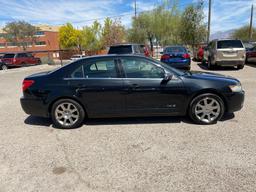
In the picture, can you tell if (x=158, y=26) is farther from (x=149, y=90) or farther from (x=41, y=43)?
(x=41, y=43)

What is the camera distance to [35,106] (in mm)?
4484

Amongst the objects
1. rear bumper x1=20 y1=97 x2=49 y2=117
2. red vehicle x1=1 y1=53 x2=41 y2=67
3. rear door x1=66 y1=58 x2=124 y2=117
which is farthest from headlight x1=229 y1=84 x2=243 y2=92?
red vehicle x1=1 y1=53 x2=41 y2=67

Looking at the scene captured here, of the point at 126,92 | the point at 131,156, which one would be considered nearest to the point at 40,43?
the point at 126,92

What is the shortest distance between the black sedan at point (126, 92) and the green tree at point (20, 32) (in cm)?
6009

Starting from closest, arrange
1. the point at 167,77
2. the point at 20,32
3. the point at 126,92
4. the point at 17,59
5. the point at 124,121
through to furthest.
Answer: the point at 167,77 → the point at 126,92 → the point at 124,121 → the point at 17,59 → the point at 20,32

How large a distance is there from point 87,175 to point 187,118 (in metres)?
2.76

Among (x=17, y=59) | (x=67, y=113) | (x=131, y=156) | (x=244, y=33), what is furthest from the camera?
(x=244, y=33)

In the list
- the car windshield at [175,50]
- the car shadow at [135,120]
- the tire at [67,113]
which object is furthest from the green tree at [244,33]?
the tire at [67,113]

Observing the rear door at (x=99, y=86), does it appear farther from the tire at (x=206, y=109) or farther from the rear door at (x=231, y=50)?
the rear door at (x=231, y=50)

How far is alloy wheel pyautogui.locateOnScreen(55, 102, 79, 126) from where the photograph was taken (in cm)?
442

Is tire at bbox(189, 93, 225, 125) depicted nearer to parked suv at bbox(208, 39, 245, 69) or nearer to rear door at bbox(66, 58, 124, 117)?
rear door at bbox(66, 58, 124, 117)

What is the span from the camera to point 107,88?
4289 millimetres

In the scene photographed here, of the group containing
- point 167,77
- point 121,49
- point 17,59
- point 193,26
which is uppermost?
point 193,26

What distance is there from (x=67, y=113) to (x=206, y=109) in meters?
2.94
